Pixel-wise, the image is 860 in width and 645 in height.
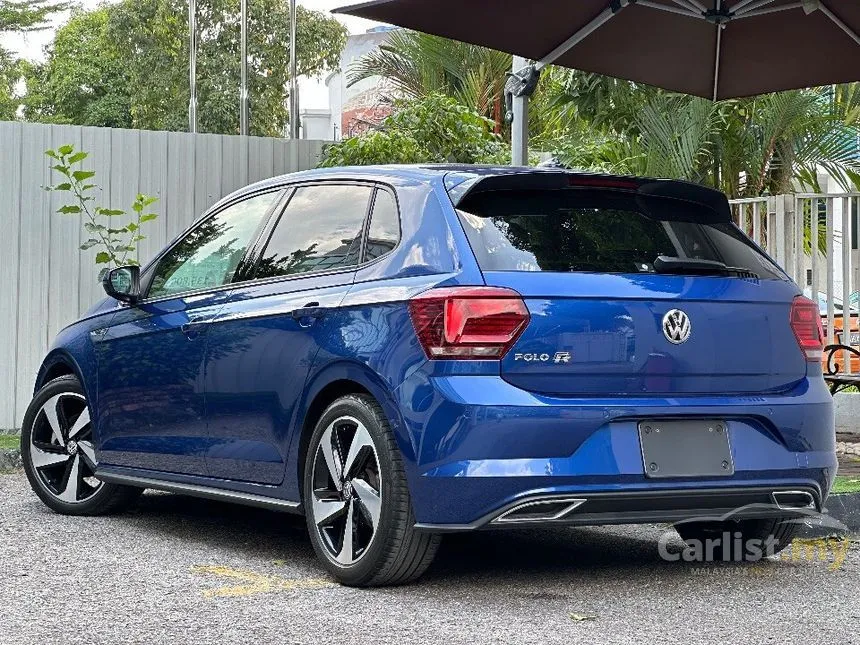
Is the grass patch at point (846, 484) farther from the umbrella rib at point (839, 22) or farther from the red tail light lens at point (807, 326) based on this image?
the umbrella rib at point (839, 22)

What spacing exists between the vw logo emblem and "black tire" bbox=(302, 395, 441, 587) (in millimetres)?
1066

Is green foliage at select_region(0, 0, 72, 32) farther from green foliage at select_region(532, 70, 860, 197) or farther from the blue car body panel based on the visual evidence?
the blue car body panel

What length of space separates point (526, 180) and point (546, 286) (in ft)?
1.73

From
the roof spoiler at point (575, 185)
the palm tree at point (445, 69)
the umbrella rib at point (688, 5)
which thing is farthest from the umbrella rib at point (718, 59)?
the palm tree at point (445, 69)

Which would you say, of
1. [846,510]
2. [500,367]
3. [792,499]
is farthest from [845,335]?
[500,367]

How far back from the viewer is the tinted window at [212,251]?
260 inches

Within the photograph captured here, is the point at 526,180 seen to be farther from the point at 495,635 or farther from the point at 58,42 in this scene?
the point at 58,42

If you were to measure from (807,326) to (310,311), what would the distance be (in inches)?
76.2

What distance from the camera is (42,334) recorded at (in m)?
11.1

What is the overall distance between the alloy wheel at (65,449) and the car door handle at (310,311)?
6.87 ft

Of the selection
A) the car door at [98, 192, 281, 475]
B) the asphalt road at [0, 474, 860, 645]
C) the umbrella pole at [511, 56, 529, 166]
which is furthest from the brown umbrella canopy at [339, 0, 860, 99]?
the asphalt road at [0, 474, 860, 645]

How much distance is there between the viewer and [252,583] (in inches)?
222

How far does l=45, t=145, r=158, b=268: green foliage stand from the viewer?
35.7 feet

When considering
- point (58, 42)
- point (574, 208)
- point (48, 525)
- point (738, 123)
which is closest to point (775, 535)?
point (574, 208)
